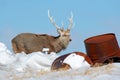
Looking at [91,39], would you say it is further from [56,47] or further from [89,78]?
[56,47]

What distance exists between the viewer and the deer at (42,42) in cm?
2178

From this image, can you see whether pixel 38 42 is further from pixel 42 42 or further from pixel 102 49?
pixel 102 49

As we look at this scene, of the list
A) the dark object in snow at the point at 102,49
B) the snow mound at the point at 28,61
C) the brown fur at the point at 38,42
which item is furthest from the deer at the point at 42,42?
the dark object in snow at the point at 102,49

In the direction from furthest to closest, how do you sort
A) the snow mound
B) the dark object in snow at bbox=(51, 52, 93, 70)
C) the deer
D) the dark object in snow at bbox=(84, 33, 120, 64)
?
the deer
the snow mound
the dark object in snow at bbox=(84, 33, 120, 64)
the dark object in snow at bbox=(51, 52, 93, 70)

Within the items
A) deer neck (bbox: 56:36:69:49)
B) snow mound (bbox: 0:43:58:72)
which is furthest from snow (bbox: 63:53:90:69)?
deer neck (bbox: 56:36:69:49)

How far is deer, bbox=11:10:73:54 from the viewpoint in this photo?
71.5ft

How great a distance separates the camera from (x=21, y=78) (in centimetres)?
730

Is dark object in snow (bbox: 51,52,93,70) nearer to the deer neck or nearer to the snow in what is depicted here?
the snow

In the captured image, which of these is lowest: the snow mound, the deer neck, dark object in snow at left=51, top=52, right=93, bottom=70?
the deer neck

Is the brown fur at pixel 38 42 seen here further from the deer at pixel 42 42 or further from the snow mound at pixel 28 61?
the snow mound at pixel 28 61

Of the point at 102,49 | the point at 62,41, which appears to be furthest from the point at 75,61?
the point at 62,41

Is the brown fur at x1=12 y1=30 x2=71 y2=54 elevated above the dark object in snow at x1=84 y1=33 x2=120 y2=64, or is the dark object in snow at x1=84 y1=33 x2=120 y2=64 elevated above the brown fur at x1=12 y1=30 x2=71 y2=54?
the dark object in snow at x1=84 y1=33 x2=120 y2=64

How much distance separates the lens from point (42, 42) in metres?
22.1

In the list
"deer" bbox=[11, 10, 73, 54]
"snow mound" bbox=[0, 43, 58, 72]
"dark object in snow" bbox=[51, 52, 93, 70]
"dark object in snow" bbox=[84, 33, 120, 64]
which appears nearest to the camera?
"dark object in snow" bbox=[51, 52, 93, 70]
